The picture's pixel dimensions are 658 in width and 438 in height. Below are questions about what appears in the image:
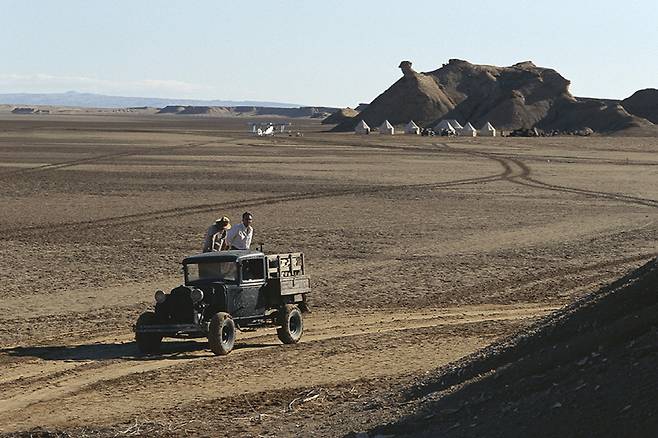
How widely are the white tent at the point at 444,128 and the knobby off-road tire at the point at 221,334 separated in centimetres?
10456

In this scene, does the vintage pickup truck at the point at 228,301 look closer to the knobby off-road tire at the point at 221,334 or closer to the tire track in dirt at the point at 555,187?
the knobby off-road tire at the point at 221,334

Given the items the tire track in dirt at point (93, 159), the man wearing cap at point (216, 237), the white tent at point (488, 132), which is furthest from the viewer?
the white tent at point (488, 132)

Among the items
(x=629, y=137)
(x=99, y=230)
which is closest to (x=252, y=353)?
(x=99, y=230)

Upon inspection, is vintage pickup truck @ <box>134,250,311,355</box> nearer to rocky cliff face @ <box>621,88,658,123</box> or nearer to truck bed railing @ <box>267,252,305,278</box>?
truck bed railing @ <box>267,252,305,278</box>

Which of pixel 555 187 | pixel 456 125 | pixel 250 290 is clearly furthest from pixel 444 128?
pixel 250 290

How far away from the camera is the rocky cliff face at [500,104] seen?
13688 cm

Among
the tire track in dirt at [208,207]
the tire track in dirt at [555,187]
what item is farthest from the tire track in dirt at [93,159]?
the tire track in dirt at [555,187]

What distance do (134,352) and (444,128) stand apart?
4331 inches

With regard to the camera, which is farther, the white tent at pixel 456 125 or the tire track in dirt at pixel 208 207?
the white tent at pixel 456 125

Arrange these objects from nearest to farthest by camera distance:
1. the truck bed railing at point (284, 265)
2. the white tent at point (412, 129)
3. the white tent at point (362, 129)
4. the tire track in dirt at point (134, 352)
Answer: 1. the tire track in dirt at point (134, 352)
2. the truck bed railing at point (284, 265)
3. the white tent at point (412, 129)
4. the white tent at point (362, 129)

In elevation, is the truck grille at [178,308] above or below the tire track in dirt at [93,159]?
above

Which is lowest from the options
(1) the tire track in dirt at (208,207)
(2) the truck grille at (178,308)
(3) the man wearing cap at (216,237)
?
(1) the tire track in dirt at (208,207)

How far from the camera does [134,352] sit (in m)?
18.3

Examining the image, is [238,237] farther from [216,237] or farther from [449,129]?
[449,129]
